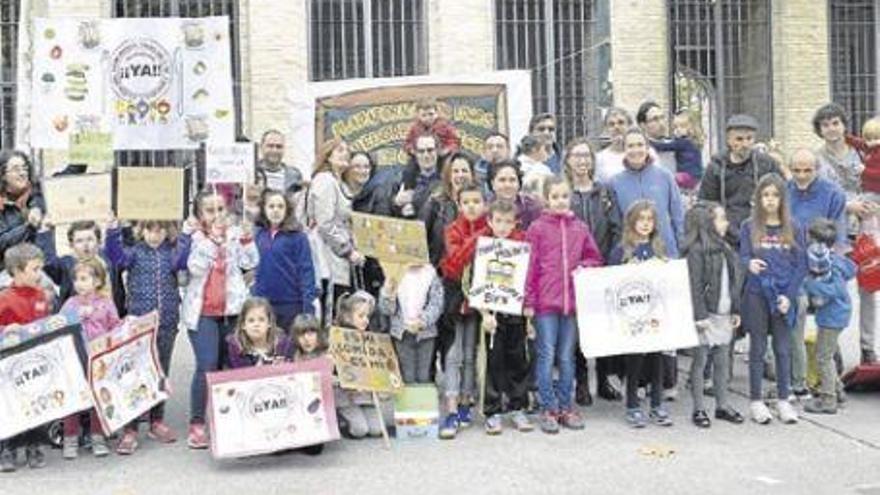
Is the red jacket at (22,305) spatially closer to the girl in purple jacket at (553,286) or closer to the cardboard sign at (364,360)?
the cardboard sign at (364,360)

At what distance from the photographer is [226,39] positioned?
9.24 metres

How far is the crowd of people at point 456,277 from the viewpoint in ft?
26.5

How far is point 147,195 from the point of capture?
27.1 ft

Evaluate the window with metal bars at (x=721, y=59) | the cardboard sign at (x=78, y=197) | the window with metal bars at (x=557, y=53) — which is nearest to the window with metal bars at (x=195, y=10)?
the window with metal bars at (x=557, y=53)

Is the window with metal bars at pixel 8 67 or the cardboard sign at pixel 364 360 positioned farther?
the window with metal bars at pixel 8 67

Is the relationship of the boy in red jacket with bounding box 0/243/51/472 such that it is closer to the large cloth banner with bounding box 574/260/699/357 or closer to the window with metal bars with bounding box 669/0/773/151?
A: the large cloth banner with bounding box 574/260/699/357

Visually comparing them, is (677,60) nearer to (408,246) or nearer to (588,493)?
(408,246)

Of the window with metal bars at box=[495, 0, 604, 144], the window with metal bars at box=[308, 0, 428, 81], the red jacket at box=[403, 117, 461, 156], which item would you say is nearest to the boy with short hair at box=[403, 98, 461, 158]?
the red jacket at box=[403, 117, 461, 156]

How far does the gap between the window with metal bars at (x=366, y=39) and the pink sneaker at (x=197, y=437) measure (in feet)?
37.2

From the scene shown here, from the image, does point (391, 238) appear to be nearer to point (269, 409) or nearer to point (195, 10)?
point (269, 409)

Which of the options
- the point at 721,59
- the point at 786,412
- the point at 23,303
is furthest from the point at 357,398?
the point at 721,59

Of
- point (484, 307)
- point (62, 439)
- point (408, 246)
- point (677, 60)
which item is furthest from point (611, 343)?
point (677, 60)

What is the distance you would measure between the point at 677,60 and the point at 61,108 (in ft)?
42.8

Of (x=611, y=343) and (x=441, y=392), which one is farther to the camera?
(x=441, y=392)
